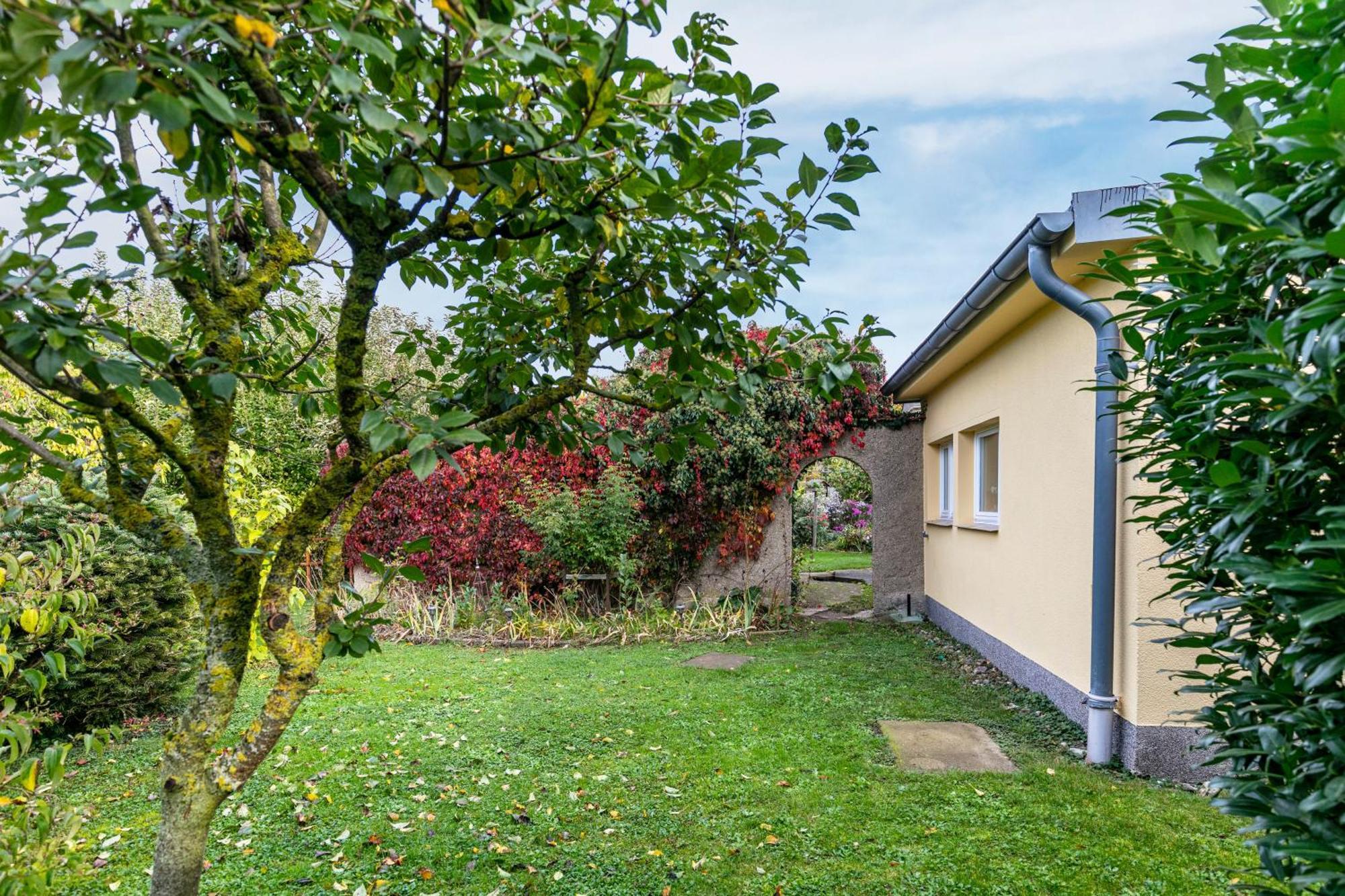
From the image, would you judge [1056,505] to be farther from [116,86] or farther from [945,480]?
[116,86]

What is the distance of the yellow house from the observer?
12.6 ft

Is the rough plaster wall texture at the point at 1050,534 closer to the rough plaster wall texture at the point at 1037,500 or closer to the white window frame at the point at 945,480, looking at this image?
the rough plaster wall texture at the point at 1037,500

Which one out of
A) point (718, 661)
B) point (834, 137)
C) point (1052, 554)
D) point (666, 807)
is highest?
point (834, 137)

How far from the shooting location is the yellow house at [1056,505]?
152 inches

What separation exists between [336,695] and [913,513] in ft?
23.1

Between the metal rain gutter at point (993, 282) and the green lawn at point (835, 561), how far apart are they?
686cm

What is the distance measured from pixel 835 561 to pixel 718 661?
10.0 meters

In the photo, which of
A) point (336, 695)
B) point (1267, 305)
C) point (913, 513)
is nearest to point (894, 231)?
point (913, 513)

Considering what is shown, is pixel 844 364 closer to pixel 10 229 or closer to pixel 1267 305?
pixel 1267 305

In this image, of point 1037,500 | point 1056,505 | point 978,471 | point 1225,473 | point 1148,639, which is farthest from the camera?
point 978,471

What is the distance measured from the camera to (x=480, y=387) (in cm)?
220

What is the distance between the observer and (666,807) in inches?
137

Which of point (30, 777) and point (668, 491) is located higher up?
point (668, 491)

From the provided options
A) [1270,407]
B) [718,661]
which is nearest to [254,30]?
[1270,407]
